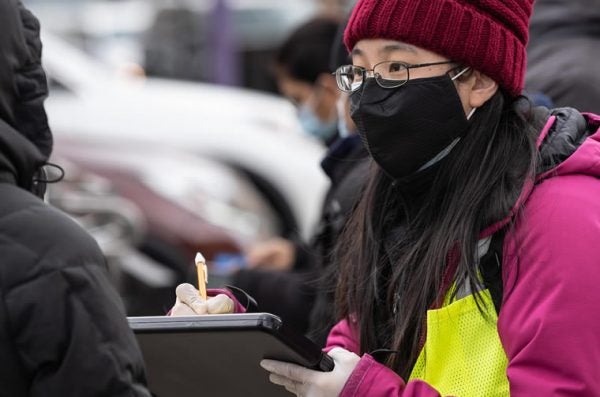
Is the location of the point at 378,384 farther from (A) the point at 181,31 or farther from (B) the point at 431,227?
(A) the point at 181,31

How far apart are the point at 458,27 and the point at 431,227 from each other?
17.0 inches

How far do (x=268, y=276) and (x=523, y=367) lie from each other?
7.61 ft

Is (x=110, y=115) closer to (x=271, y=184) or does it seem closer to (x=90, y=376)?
(x=271, y=184)

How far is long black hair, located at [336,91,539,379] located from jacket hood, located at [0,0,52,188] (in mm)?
789

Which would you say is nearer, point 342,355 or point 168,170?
point 342,355

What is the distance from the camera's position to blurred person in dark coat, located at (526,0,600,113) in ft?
14.0

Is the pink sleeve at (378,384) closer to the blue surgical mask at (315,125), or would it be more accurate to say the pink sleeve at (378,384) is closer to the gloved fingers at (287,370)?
the gloved fingers at (287,370)

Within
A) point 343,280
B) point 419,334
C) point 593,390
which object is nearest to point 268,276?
point 343,280

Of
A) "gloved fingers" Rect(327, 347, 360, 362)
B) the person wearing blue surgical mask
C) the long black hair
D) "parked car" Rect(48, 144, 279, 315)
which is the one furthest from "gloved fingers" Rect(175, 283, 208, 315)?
"parked car" Rect(48, 144, 279, 315)

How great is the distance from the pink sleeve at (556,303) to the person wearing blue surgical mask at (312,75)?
2.69m

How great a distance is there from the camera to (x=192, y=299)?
2645 mm

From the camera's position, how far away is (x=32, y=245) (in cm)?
217

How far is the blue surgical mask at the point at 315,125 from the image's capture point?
523 centimetres

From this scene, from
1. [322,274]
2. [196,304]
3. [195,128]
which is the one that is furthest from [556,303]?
[195,128]
